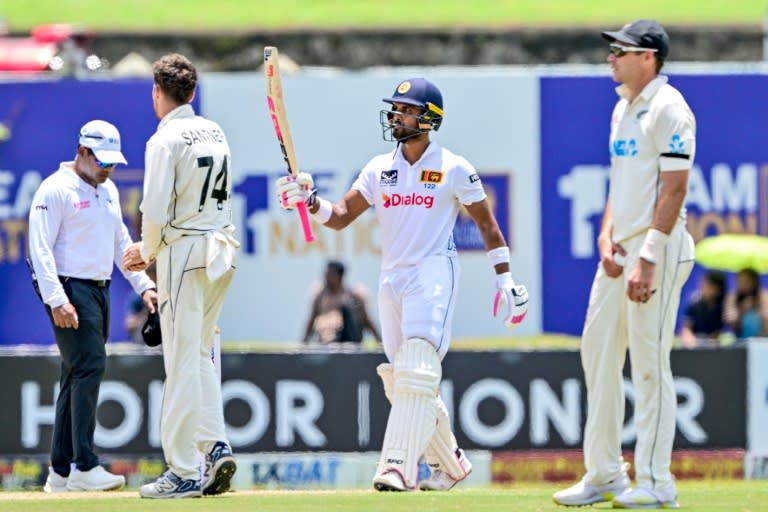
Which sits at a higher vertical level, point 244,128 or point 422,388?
point 244,128

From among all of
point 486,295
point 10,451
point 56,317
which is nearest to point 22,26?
point 486,295

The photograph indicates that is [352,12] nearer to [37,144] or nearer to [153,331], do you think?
[37,144]

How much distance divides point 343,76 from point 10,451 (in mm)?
6602

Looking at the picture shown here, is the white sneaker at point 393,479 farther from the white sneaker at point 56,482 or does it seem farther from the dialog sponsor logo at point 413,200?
the white sneaker at point 56,482

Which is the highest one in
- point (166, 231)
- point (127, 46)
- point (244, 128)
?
point (127, 46)

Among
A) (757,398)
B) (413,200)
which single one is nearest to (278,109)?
(413,200)

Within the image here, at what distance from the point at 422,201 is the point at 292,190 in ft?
2.13

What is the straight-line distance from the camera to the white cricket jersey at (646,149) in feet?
25.6

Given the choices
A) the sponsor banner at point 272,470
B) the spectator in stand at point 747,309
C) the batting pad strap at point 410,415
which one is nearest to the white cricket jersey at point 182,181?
the batting pad strap at point 410,415

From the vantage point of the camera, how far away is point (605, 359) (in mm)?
8016

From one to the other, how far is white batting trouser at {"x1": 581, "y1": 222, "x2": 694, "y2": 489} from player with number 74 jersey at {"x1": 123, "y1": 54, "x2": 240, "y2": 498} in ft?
6.07

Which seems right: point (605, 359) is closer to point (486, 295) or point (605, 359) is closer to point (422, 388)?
point (422, 388)

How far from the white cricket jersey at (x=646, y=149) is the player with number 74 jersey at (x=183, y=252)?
1938 millimetres

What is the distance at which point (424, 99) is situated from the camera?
8984 millimetres
